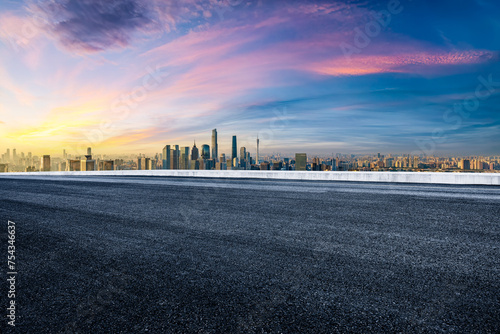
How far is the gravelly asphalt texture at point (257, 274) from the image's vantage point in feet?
7.70

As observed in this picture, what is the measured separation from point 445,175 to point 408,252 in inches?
581

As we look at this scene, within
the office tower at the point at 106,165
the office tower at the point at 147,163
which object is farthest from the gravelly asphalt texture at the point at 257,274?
the office tower at the point at 147,163

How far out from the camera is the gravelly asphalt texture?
235 cm

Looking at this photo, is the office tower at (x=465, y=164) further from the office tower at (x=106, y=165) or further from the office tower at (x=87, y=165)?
the office tower at (x=87, y=165)

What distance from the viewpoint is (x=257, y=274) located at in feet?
10.8

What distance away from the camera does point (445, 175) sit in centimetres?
1599

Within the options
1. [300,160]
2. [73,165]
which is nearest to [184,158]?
[73,165]

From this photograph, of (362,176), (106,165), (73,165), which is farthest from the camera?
(73,165)

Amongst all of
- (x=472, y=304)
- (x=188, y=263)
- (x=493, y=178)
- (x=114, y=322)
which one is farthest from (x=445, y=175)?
(x=114, y=322)

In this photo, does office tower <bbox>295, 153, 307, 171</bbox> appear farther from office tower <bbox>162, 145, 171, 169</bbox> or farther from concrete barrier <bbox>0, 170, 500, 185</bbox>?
office tower <bbox>162, 145, 171, 169</bbox>

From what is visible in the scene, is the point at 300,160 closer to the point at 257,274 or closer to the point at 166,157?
the point at 257,274

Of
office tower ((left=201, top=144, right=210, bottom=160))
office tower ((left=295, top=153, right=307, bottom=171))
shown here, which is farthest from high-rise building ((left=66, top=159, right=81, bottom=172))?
office tower ((left=295, top=153, right=307, bottom=171))

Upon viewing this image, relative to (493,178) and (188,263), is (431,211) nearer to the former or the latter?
(188,263)

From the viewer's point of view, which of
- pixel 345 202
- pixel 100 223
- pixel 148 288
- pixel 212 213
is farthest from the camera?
pixel 345 202
